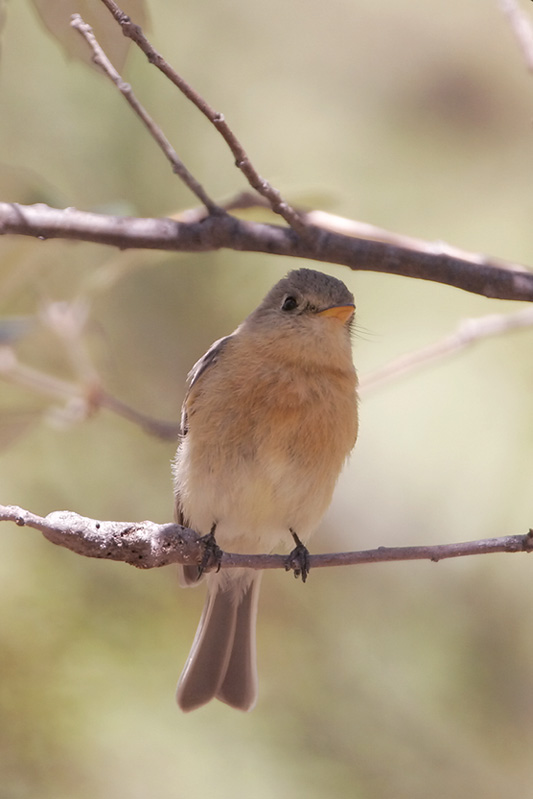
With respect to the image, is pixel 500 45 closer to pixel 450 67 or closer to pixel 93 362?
pixel 450 67

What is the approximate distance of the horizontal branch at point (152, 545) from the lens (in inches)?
86.1

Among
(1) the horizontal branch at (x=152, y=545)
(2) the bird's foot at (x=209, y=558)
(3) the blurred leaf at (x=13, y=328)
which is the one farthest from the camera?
(3) the blurred leaf at (x=13, y=328)

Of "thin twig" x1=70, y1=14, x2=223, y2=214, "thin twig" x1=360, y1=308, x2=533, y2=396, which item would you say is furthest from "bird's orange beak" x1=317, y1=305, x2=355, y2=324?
"thin twig" x1=70, y1=14, x2=223, y2=214

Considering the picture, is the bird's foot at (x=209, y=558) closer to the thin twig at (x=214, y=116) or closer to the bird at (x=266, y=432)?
the bird at (x=266, y=432)

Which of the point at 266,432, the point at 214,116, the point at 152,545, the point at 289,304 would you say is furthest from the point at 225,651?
the point at 214,116

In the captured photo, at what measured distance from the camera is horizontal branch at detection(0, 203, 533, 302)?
252 centimetres

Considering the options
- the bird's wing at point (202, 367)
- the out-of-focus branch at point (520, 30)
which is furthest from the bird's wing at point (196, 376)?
the out-of-focus branch at point (520, 30)

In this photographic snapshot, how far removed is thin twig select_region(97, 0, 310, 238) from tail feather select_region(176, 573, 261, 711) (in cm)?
213

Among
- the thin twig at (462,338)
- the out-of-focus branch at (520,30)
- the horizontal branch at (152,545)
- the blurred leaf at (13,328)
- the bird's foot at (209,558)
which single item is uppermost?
the out-of-focus branch at (520,30)

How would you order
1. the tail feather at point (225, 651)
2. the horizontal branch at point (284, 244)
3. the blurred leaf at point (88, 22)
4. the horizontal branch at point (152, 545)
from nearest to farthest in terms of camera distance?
the blurred leaf at point (88, 22), the horizontal branch at point (152, 545), the horizontal branch at point (284, 244), the tail feather at point (225, 651)

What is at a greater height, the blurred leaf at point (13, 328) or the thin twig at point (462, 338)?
the thin twig at point (462, 338)

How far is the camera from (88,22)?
2111 millimetres

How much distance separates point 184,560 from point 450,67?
5.25 m

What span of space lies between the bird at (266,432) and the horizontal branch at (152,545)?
89 cm
